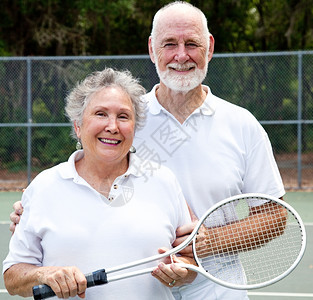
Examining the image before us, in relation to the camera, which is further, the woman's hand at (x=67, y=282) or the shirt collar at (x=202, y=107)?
the shirt collar at (x=202, y=107)

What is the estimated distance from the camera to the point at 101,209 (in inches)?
101

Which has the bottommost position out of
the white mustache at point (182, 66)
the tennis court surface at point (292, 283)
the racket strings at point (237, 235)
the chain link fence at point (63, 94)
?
the tennis court surface at point (292, 283)

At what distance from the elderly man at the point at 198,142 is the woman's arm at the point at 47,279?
713 millimetres

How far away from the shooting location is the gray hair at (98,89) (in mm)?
2639

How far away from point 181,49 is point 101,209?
831mm

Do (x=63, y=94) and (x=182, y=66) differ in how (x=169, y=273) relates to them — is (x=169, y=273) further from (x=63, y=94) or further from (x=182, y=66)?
(x=63, y=94)

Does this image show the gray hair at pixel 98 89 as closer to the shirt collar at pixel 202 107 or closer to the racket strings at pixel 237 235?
the shirt collar at pixel 202 107

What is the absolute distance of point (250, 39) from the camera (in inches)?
815

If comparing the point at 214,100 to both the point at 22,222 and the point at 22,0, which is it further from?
the point at 22,0

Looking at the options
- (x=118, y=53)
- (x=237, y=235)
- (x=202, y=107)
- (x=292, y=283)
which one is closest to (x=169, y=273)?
(x=237, y=235)

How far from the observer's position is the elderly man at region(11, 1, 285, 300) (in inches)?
118

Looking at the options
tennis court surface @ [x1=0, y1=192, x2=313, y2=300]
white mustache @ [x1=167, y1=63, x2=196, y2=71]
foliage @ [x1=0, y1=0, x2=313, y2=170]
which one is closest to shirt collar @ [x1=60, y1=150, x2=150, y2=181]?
white mustache @ [x1=167, y1=63, x2=196, y2=71]

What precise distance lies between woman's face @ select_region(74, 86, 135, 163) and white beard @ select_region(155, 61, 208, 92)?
45cm

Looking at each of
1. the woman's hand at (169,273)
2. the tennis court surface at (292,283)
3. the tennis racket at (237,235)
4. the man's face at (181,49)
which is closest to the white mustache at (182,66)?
the man's face at (181,49)
